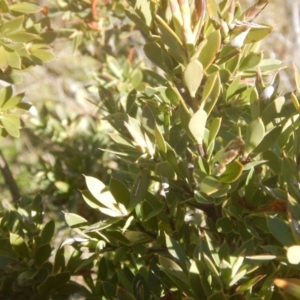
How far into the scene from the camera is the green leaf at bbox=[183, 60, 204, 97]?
2.01 feet

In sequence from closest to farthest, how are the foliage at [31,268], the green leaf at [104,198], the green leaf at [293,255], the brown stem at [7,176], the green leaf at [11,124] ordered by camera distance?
the green leaf at [293,255] < the green leaf at [104,198] < the foliage at [31,268] < the green leaf at [11,124] < the brown stem at [7,176]

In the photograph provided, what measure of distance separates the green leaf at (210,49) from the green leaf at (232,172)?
15 cm

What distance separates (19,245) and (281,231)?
0.46 metres

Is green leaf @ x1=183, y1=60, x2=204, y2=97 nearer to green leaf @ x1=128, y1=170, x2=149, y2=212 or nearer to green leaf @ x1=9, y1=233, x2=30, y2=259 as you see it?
green leaf @ x1=128, y1=170, x2=149, y2=212

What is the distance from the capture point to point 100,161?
1.43m

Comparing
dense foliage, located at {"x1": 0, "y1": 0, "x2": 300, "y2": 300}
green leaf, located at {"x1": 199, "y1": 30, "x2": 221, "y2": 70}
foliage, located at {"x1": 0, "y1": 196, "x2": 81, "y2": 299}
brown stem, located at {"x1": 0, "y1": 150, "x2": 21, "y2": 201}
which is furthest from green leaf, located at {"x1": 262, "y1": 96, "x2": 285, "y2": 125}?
brown stem, located at {"x1": 0, "y1": 150, "x2": 21, "y2": 201}

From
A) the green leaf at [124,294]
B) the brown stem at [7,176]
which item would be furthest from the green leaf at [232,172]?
the brown stem at [7,176]

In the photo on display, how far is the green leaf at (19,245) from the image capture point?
82 cm

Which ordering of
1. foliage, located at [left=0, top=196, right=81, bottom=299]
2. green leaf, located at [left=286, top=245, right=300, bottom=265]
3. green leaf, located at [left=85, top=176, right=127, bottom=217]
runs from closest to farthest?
green leaf, located at [left=286, top=245, right=300, bottom=265] < green leaf, located at [left=85, top=176, right=127, bottom=217] < foliage, located at [left=0, top=196, right=81, bottom=299]

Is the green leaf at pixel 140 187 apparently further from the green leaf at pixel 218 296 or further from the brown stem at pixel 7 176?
the brown stem at pixel 7 176

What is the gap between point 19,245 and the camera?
0.83m

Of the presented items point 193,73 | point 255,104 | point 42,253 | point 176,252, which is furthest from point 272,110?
point 42,253

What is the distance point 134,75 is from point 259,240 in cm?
76

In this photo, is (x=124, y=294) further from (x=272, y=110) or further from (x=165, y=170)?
(x=272, y=110)
